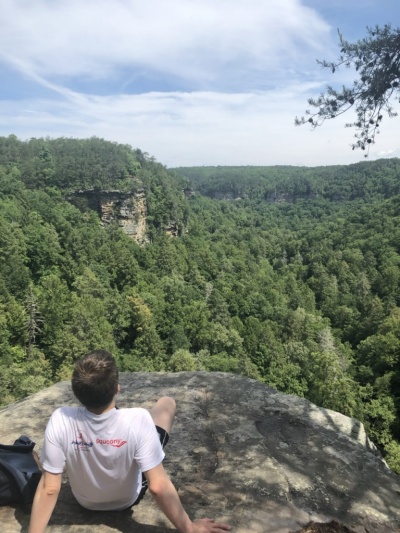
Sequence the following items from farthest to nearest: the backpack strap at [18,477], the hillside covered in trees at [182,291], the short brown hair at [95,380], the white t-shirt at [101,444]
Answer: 1. the hillside covered in trees at [182,291]
2. the backpack strap at [18,477]
3. the white t-shirt at [101,444]
4. the short brown hair at [95,380]

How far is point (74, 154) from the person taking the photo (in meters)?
89.8

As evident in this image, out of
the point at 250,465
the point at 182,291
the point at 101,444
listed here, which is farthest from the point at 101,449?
the point at 182,291

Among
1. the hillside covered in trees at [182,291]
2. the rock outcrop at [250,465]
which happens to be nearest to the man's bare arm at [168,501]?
the rock outcrop at [250,465]

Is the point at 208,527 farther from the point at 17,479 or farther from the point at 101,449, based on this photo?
the point at 17,479

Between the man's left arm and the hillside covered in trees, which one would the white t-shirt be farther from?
the hillside covered in trees

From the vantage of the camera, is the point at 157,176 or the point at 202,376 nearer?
the point at 202,376

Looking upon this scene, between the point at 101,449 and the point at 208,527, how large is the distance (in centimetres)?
76

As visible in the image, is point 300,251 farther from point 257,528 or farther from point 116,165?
point 257,528

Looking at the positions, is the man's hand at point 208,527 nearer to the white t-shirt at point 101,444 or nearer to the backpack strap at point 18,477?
the white t-shirt at point 101,444

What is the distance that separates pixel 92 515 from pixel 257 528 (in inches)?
41.3

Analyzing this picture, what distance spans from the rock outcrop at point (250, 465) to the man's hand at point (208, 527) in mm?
194

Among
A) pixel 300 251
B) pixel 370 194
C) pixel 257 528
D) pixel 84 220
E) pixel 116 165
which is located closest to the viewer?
pixel 257 528

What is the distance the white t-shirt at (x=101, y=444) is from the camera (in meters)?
2.33

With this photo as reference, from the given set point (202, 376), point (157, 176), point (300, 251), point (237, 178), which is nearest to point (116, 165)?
point (157, 176)
